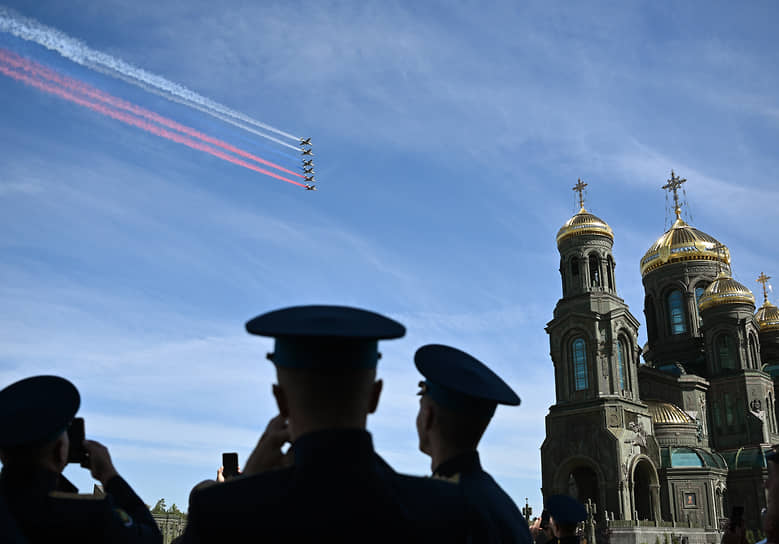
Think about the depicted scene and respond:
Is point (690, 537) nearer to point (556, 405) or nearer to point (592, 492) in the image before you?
point (592, 492)

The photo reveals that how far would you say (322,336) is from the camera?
82.4 inches

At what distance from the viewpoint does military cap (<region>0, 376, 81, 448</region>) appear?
111 inches

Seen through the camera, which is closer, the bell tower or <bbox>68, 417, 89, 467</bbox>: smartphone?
<bbox>68, 417, 89, 467</bbox>: smartphone

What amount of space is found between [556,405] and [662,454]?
6.17 metres

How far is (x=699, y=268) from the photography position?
53.3 metres

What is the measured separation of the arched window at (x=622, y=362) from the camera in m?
40.5

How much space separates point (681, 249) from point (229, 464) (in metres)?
54.6

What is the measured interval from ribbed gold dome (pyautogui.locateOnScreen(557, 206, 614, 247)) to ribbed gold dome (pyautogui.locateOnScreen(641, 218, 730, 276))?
12.3 meters

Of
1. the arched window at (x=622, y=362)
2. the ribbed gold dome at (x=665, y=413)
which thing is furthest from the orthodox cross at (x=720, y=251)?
the arched window at (x=622, y=362)

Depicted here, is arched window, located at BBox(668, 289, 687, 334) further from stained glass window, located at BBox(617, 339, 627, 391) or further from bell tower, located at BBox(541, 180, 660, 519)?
stained glass window, located at BBox(617, 339, 627, 391)

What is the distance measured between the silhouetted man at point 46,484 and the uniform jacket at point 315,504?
93 centimetres

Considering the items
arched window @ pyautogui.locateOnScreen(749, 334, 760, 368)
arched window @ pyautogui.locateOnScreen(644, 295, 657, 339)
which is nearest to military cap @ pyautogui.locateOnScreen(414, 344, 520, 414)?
arched window @ pyautogui.locateOnScreen(749, 334, 760, 368)

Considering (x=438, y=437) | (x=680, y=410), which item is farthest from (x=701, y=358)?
(x=438, y=437)

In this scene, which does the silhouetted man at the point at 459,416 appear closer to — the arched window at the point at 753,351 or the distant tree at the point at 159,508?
the distant tree at the point at 159,508
